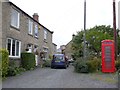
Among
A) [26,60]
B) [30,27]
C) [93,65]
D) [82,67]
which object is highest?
[30,27]

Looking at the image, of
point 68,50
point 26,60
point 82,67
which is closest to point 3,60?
point 82,67

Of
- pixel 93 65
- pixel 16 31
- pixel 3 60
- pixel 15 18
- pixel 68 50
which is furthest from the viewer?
pixel 68 50

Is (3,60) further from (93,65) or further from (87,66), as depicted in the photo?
(93,65)

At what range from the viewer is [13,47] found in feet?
79.2

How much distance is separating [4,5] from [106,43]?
8.28m

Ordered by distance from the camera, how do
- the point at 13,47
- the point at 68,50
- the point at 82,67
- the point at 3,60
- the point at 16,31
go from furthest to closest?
the point at 68,50, the point at 16,31, the point at 13,47, the point at 82,67, the point at 3,60

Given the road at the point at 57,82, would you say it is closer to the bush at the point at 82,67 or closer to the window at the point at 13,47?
the bush at the point at 82,67

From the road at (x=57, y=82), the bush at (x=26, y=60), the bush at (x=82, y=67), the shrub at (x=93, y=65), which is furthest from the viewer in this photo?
the bush at (x=26, y=60)

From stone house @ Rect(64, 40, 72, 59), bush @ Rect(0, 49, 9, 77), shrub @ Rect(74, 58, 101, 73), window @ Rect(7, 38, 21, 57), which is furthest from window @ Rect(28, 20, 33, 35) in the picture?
stone house @ Rect(64, 40, 72, 59)

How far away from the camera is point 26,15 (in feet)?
Result: 91.6

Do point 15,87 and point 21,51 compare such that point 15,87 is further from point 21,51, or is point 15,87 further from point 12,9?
point 21,51

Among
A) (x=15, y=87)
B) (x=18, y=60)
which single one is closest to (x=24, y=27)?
(x=18, y=60)

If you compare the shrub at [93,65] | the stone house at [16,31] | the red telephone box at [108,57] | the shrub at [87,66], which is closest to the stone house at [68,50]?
the stone house at [16,31]

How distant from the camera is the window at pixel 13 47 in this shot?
23041mm
